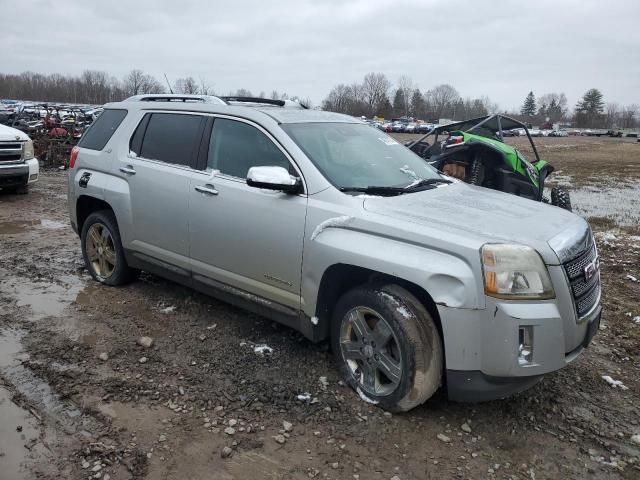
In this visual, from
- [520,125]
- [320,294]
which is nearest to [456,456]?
[320,294]

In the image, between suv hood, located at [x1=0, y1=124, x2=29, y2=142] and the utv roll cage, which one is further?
suv hood, located at [x1=0, y1=124, x2=29, y2=142]

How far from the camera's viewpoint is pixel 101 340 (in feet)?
14.0

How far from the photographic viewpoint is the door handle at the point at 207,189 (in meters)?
4.12

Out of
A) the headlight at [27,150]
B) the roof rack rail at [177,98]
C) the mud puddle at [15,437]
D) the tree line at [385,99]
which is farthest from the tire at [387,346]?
the tree line at [385,99]

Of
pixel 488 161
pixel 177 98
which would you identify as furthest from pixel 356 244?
pixel 488 161

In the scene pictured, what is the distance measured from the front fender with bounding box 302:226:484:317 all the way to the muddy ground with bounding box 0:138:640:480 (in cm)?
75

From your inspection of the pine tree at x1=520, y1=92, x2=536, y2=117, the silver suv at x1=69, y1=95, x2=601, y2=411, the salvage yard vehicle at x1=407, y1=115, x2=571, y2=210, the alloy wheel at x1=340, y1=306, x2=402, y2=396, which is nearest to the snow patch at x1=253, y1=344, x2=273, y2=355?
the silver suv at x1=69, y1=95, x2=601, y2=411

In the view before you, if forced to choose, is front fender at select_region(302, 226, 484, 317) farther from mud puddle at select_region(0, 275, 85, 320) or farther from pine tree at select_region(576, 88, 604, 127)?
pine tree at select_region(576, 88, 604, 127)

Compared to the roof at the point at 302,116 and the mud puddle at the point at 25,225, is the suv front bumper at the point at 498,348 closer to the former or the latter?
the roof at the point at 302,116

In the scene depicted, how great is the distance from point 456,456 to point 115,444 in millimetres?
1879

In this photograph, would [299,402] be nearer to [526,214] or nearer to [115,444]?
[115,444]

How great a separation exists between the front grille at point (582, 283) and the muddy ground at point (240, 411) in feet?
2.48

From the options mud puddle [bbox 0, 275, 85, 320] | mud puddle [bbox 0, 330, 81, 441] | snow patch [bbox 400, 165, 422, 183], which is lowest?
mud puddle [bbox 0, 330, 81, 441]

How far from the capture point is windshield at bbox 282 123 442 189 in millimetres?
3777
